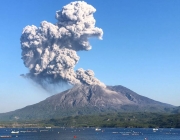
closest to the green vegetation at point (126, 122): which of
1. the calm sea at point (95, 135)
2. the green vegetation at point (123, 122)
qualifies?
the green vegetation at point (123, 122)

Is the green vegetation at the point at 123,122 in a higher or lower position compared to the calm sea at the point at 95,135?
higher

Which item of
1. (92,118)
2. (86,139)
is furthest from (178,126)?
(86,139)

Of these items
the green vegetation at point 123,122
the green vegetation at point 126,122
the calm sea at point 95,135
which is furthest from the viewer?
the green vegetation at point 123,122

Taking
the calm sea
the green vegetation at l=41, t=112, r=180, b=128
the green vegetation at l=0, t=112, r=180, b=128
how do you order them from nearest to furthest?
the calm sea, the green vegetation at l=41, t=112, r=180, b=128, the green vegetation at l=0, t=112, r=180, b=128

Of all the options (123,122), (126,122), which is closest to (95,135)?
(126,122)

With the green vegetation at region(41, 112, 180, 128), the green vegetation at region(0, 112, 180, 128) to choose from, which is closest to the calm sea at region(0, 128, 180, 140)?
the green vegetation at region(41, 112, 180, 128)

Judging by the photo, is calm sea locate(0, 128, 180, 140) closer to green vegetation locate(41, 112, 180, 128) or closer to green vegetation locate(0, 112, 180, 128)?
green vegetation locate(41, 112, 180, 128)

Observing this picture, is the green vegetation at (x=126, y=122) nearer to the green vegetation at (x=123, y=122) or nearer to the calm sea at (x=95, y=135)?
the green vegetation at (x=123, y=122)

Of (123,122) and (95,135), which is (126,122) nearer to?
(123,122)

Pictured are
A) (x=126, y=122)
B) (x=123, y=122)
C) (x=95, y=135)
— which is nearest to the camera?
(x=95, y=135)

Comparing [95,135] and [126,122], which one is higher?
[126,122]

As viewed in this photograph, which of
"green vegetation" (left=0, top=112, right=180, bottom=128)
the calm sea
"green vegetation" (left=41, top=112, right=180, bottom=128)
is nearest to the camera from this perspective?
the calm sea
